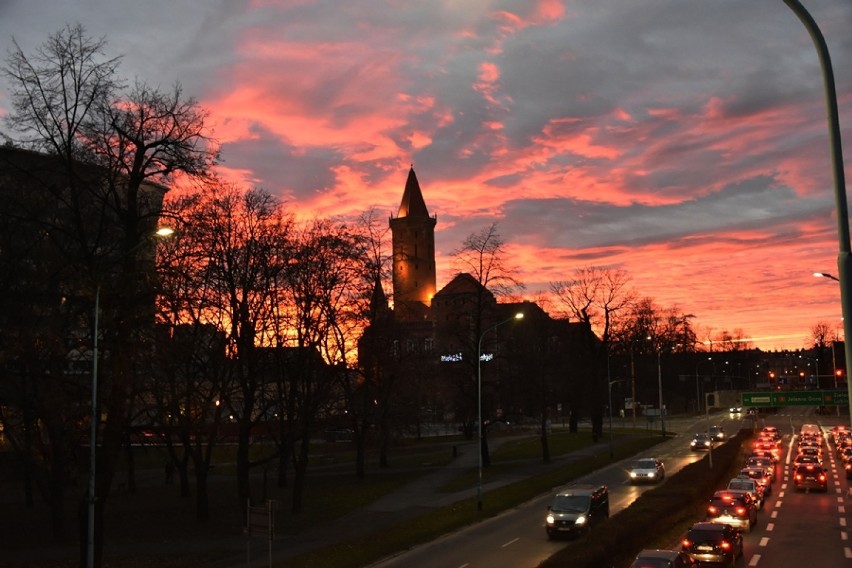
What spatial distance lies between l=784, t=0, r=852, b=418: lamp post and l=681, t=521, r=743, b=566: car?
59.7ft

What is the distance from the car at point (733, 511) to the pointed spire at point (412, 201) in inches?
5534

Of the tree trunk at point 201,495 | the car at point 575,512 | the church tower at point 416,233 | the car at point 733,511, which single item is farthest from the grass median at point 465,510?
the church tower at point 416,233

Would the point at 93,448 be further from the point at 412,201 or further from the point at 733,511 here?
the point at 412,201

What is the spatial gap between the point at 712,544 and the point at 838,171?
1951 cm

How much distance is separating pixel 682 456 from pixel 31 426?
5288 centimetres

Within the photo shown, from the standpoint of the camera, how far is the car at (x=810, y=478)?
4491 cm

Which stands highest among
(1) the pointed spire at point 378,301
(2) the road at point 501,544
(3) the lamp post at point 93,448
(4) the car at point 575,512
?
(1) the pointed spire at point 378,301

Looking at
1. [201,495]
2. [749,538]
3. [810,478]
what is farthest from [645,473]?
Answer: [201,495]

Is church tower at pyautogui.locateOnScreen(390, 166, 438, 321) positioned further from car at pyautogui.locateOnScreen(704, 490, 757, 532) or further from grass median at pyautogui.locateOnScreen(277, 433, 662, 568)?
car at pyautogui.locateOnScreen(704, 490, 757, 532)

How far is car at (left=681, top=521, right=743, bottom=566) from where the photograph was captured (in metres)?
24.0

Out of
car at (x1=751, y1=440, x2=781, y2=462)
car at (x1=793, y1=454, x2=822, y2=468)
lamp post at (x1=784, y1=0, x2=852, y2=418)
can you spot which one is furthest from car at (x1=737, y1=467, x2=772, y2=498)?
lamp post at (x1=784, y1=0, x2=852, y2=418)

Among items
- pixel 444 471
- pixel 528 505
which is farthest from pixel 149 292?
pixel 444 471

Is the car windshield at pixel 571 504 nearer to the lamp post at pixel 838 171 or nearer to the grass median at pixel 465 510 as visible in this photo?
the grass median at pixel 465 510

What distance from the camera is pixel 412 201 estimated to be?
562 ft
